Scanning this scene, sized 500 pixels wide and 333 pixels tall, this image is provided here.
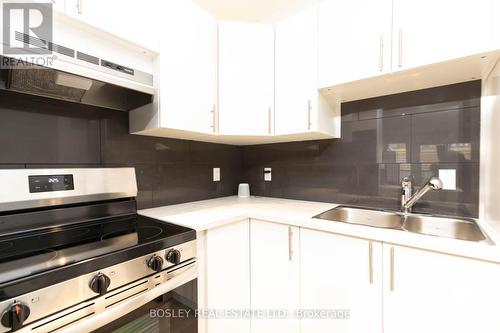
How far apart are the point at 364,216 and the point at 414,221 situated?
268mm

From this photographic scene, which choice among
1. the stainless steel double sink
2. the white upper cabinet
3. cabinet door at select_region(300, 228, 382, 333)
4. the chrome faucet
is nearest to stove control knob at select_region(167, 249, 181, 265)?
cabinet door at select_region(300, 228, 382, 333)

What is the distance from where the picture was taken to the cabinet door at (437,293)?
0.80 metres

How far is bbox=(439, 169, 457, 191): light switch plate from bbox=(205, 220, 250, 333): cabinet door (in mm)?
1169

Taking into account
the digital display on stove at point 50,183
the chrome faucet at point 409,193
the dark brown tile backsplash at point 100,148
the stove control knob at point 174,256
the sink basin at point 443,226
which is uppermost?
the dark brown tile backsplash at point 100,148

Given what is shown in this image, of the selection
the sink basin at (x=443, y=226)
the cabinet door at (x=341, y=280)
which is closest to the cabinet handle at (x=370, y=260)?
the cabinet door at (x=341, y=280)

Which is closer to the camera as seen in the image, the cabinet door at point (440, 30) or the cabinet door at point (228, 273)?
the cabinet door at point (440, 30)

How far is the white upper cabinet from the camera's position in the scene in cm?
95

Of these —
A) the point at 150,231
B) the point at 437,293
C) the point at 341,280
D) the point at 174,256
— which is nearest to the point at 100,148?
the point at 150,231

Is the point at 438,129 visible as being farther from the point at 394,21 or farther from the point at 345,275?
the point at 345,275

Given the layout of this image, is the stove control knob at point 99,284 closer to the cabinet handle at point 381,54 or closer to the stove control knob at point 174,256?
the stove control knob at point 174,256

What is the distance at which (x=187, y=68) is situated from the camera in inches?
51.9

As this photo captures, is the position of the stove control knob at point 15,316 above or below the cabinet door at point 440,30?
below

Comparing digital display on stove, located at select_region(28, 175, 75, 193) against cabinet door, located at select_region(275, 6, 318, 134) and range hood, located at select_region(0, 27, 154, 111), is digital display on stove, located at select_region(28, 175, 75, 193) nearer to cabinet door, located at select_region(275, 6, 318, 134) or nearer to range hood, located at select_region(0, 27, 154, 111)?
range hood, located at select_region(0, 27, 154, 111)

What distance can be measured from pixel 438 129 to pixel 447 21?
1.91ft
